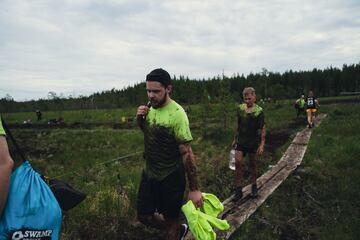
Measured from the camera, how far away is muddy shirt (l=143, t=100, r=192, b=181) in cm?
389

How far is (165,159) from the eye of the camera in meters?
4.05

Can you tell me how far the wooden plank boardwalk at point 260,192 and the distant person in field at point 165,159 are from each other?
87 centimetres

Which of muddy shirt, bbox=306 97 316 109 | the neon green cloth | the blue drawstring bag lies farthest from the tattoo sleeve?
muddy shirt, bbox=306 97 316 109

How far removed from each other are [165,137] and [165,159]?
0.91ft

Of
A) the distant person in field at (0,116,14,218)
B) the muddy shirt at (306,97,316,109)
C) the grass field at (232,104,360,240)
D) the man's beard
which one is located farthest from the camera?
the muddy shirt at (306,97,316,109)

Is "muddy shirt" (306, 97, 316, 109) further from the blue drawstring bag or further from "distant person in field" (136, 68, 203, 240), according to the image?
the blue drawstring bag

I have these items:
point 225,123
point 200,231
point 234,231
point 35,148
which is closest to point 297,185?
point 234,231

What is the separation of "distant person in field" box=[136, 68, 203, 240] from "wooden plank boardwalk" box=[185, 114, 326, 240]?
0.87m

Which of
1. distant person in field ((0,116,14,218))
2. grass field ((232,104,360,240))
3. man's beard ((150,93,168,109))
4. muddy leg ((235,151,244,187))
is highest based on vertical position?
man's beard ((150,93,168,109))

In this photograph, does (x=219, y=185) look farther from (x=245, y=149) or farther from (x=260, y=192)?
(x=245, y=149)

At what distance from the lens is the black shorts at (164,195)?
406cm

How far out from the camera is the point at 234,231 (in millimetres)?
5086

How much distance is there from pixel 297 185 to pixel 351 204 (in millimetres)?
1478

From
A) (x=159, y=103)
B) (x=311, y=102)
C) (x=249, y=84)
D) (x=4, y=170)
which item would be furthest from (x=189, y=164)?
(x=249, y=84)
